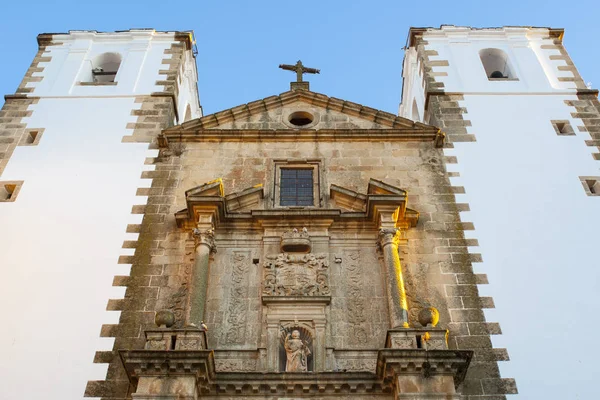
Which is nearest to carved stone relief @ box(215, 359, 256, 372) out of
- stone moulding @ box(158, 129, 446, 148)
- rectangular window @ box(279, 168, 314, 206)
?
rectangular window @ box(279, 168, 314, 206)

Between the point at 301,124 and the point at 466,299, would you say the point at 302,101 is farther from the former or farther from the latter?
the point at 466,299

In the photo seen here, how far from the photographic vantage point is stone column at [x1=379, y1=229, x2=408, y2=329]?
365 inches

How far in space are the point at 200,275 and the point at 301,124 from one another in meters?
4.48

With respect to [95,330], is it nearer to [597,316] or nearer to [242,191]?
[242,191]

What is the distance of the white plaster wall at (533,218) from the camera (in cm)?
923

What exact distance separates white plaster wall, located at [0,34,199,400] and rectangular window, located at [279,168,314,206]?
7.46 ft

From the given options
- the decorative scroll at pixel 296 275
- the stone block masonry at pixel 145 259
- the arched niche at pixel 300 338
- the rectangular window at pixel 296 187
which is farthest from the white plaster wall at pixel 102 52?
the arched niche at pixel 300 338

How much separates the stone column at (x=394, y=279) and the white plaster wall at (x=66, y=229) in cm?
365

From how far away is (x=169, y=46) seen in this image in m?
15.5

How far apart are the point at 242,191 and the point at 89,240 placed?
2.38m

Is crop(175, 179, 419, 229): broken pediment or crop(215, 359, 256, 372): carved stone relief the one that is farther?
crop(175, 179, 419, 229): broken pediment

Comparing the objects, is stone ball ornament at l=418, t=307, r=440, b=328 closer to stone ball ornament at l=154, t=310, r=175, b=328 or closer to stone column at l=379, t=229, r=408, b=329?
stone column at l=379, t=229, r=408, b=329

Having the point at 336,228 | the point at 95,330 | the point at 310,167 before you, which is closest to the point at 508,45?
the point at 310,167

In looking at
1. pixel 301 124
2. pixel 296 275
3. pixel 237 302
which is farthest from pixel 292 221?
pixel 301 124
